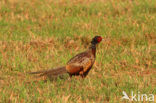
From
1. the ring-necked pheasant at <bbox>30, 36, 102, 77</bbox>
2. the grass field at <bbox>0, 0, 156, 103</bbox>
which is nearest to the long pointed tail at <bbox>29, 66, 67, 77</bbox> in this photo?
the ring-necked pheasant at <bbox>30, 36, 102, 77</bbox>

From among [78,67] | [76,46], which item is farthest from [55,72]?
[76,46]

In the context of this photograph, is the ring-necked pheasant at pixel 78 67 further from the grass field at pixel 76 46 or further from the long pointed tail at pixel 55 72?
the grass field at pixel 76 46

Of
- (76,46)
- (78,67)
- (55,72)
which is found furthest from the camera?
→ (76,46)

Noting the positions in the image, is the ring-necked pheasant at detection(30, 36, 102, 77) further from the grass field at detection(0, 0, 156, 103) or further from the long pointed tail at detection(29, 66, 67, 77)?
the grass field at detection(0, 0, 156, 103)

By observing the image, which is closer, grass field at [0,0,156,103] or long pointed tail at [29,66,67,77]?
grass field at [0,0,156,103]

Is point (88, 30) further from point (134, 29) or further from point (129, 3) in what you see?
point (129, 3)

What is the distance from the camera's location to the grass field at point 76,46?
6.57 m

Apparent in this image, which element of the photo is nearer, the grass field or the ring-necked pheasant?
the grass field

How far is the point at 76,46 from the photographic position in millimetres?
10227

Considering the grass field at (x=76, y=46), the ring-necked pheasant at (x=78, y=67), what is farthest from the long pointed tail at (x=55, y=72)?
the grass field at (x=76, y=46)

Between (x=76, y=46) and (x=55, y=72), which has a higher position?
(x=55, y=72)

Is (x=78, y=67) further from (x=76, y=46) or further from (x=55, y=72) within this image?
(x=76, y=46)

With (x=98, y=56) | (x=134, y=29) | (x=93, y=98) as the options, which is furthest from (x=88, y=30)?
(x=93, y=98)

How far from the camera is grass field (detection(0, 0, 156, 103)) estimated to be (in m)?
6.57
